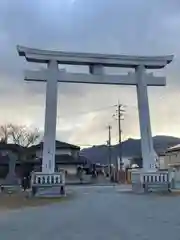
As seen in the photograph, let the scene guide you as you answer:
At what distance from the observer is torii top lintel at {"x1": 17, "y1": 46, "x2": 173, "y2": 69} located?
24097 mm

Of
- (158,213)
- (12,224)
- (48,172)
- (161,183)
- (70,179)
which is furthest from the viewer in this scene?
(70,179)

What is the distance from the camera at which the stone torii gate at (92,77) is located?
23.5 metres

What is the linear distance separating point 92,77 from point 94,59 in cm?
104

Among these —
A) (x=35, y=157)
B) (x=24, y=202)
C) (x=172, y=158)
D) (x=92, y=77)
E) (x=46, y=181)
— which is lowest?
(x=24, y=202)

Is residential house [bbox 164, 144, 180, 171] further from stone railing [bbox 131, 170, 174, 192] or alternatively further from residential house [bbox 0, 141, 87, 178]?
stone railing [bbox 131, 170, 174, 192]

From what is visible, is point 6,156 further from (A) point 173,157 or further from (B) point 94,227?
(B) point 94,227

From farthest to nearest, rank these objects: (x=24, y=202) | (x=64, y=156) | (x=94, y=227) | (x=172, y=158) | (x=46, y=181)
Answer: (x=64, y=156) → (x=172, y=158) → (x=46, y=181) → (x=24, y=202) → (x=94, y=227)

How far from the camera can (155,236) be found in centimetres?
825

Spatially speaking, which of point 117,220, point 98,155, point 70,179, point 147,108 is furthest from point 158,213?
point 98,155

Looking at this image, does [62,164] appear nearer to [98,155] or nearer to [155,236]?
[155,236]

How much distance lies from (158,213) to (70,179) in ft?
152

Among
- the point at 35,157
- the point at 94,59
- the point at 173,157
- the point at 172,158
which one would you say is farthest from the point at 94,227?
the point at 35,157

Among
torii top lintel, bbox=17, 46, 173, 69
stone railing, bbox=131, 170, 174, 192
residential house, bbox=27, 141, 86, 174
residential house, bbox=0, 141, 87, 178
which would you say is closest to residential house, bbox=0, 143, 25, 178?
residential house, bbox=0, 141, 87, 178

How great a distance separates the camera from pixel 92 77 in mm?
25109
